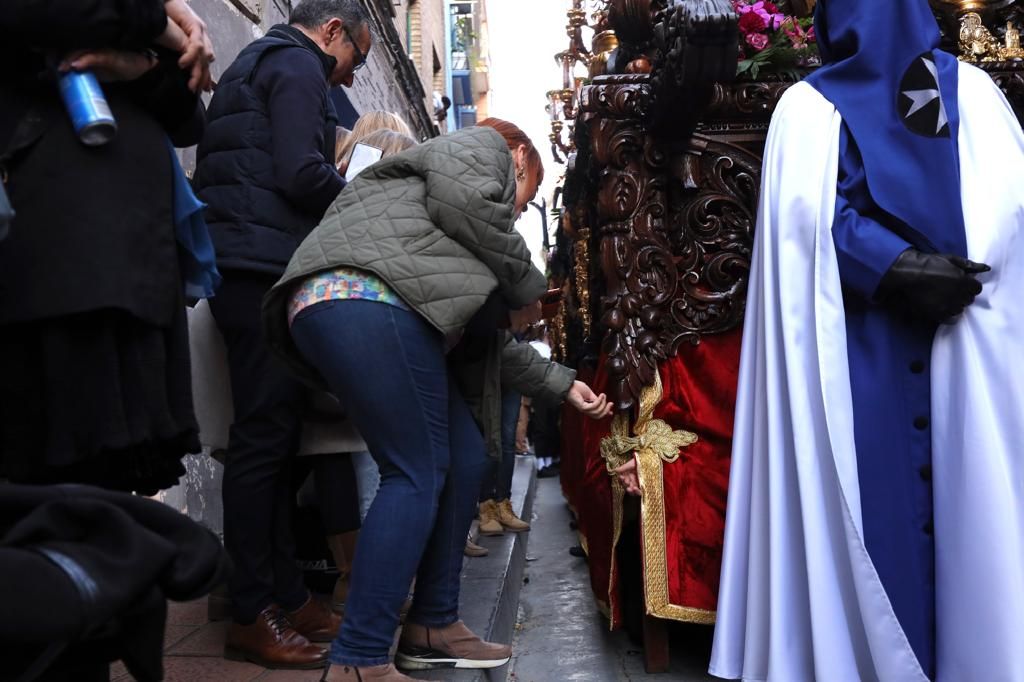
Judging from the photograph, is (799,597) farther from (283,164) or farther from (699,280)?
(283,164)

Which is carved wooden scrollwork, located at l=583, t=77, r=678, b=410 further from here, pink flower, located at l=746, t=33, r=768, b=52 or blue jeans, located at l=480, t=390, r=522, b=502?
blue jeans, located at l=480, t=390, r=522, b=502

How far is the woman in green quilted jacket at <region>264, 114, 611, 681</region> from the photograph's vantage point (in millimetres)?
2283

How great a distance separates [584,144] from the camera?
4.04 m

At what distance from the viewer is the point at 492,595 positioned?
3623mm

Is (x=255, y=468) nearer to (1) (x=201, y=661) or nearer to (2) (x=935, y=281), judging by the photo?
(1) (x=201, y=661)

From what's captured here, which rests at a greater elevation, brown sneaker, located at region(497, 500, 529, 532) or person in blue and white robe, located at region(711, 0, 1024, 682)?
person in blue and white robe, located at region(711, 0, 1024, 682)

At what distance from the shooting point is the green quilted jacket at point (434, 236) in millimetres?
2309

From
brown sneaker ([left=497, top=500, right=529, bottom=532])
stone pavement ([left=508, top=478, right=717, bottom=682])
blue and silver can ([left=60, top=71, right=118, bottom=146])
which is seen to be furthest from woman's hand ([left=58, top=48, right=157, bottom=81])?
brown sneaker ([left=497, top=500, right=529, bottom=532])

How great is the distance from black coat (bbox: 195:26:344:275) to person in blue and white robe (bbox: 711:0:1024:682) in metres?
1.35

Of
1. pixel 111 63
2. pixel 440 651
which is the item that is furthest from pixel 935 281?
pixel 111 63

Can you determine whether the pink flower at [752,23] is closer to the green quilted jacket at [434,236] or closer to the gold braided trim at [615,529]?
the green quilted jacket at [434,236]

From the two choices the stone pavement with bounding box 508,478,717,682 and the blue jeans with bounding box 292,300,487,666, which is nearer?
the blue jeans with bounding box 292,300,487,666

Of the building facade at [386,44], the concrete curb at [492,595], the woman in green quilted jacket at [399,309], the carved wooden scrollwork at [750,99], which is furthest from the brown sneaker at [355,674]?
the building facade at [386,44]

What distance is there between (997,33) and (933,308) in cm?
180
